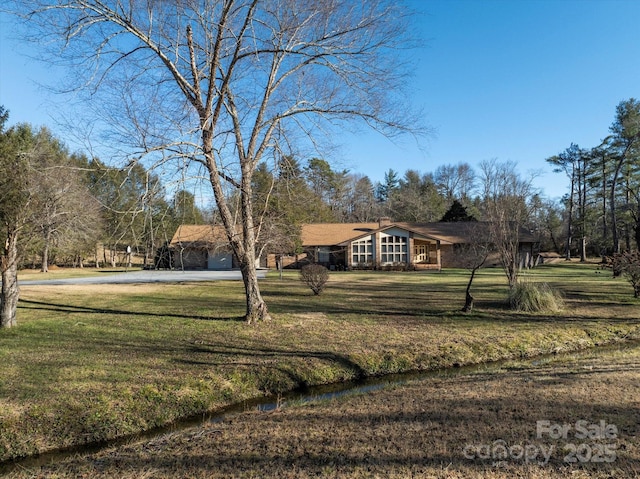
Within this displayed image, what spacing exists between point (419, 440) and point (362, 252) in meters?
30.2

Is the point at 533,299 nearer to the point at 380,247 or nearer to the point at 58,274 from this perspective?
the point at 380,247

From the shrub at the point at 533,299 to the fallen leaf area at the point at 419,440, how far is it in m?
6.99

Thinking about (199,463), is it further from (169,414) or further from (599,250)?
(599,250)

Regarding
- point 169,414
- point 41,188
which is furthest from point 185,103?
point 169,414

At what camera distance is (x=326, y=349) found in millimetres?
8562

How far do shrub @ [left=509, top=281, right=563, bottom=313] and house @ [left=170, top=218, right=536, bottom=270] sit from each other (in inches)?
717

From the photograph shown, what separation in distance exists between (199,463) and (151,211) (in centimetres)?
468

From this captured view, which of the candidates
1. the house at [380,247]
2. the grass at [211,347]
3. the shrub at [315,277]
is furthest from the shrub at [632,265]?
the house at [380,247]

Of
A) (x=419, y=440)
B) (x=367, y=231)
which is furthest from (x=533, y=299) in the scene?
(x=367, y=231)

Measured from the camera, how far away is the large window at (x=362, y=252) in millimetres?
33844

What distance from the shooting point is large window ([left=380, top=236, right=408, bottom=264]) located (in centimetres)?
3359

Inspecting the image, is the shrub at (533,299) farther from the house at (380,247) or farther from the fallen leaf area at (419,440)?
the house at (380,247)

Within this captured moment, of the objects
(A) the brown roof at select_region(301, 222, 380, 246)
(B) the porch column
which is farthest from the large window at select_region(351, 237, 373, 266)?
(B) the porch column

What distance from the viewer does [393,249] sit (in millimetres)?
33656
